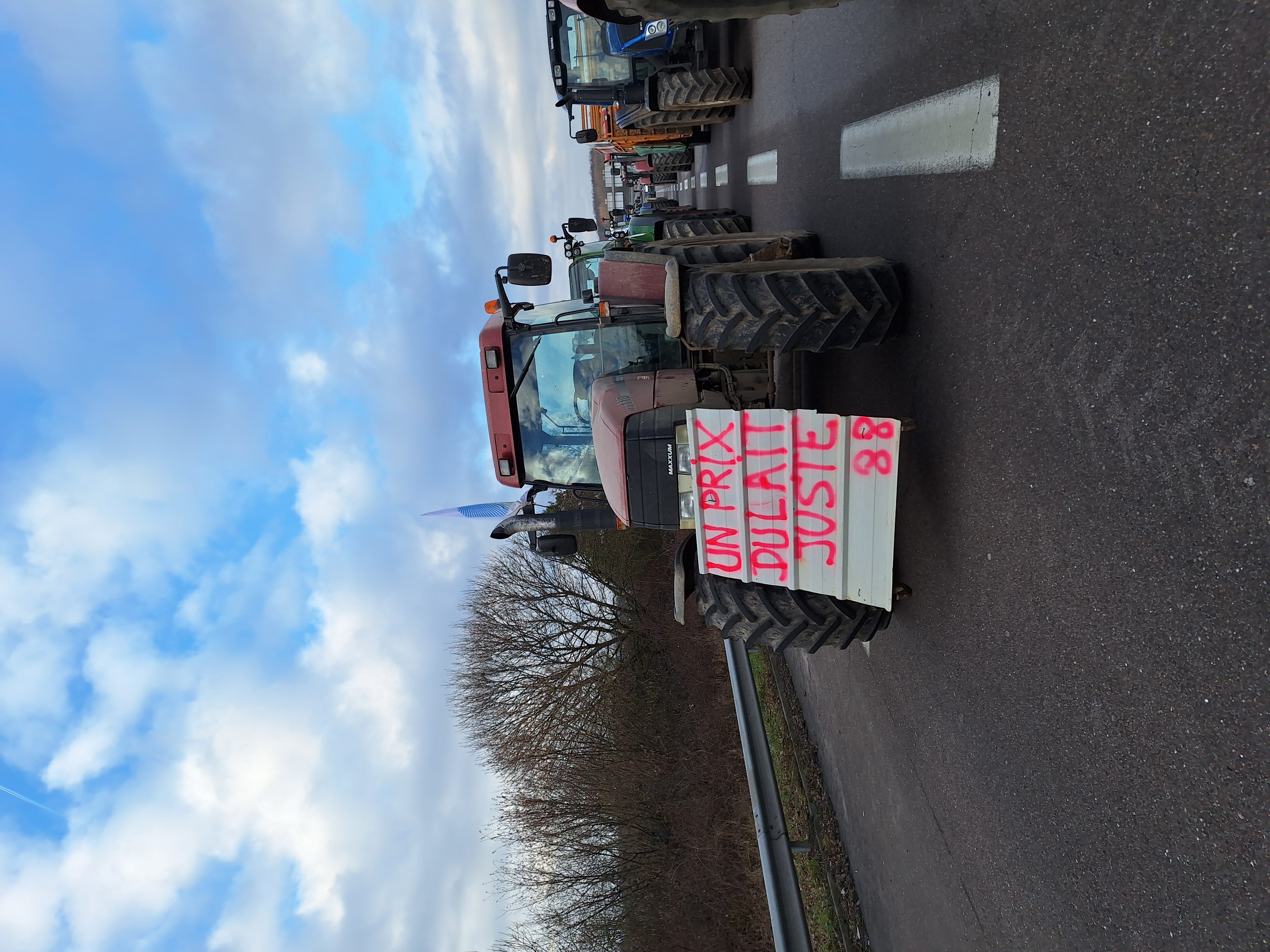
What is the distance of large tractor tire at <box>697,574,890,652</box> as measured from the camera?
4.50m

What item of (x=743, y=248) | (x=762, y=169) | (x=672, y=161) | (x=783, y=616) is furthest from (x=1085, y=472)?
(x=672, y=161)

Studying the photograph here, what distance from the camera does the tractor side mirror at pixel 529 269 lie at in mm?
5672

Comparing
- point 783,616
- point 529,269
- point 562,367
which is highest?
point 529,269

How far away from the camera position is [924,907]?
5.14 metres

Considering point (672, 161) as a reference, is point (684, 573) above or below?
below

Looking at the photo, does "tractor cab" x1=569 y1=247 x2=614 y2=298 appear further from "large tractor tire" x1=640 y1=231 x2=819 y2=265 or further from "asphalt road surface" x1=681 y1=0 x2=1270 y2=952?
"asphalt road surface" x1=681 y1=0 x2=1270 y2=952

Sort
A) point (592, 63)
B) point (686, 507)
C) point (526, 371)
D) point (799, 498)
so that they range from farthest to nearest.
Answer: point (592, 63) < point (526, 371) < point (686, 507) < point (799, 498)

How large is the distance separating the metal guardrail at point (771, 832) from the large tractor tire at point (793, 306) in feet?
14.3

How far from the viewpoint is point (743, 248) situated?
593cm

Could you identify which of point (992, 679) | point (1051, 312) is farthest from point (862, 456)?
point (992, 679)

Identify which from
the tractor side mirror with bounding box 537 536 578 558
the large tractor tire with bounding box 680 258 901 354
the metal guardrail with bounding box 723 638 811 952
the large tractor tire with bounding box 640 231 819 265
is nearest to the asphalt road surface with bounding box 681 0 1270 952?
the large tractor tire with bounding box 680 258 901 354

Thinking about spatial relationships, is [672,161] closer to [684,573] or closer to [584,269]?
[584,269]

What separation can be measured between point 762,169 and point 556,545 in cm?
581

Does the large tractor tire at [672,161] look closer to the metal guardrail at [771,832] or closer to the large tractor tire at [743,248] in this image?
the large tractor tire at [743,248]
